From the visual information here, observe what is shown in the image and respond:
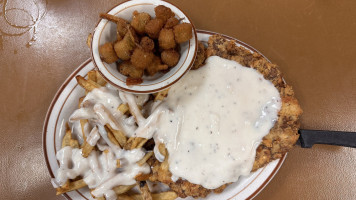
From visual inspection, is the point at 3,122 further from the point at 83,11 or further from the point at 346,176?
the point at 346,176

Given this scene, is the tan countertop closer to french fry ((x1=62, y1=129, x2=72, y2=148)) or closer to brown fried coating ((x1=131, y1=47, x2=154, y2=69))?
french fry ((x1=62, y1=129, x2=72, y2=148))

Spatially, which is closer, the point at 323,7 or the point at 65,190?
the point at 65,190

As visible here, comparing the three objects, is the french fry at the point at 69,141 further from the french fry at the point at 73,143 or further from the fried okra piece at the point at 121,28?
the fried okra piece at the point at 121,28

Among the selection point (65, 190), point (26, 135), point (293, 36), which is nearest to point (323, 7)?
point (293, 36)

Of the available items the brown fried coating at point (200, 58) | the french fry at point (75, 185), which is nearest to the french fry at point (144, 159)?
the french fry at point (75, 185)

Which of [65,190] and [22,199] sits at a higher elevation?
[65,190]

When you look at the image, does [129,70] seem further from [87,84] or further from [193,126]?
[193,126]
